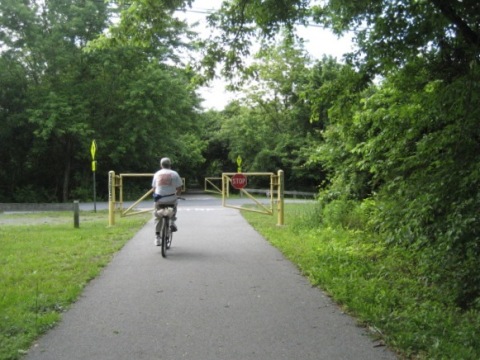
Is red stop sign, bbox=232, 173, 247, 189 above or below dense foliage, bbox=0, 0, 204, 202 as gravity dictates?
below

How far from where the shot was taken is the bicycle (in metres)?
9.04

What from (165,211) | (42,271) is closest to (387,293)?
(165,211)

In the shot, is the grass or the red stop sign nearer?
the grass

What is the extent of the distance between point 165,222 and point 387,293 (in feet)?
14.4

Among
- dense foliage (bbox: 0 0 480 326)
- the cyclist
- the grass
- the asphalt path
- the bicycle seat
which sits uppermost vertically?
dense foliage (bbox: 0 0 480 326)

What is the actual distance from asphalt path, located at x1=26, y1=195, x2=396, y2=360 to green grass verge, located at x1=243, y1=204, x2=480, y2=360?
21cm

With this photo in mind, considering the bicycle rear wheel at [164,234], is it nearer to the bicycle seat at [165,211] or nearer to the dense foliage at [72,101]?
the bicycle seat at [165,211]

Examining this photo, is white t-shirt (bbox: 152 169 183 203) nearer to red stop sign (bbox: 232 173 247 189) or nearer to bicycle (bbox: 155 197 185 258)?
bicycle (bbox: 155 197 185 258)

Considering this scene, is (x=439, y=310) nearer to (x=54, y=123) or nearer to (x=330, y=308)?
(x=330, y=308)

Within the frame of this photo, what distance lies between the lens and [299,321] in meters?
5.21

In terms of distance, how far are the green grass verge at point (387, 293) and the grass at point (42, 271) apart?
322cm

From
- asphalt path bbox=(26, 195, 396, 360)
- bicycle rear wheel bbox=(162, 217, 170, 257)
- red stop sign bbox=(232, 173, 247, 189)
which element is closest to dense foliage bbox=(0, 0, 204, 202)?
red stop sign bbox=(232, 173, 247, 189)

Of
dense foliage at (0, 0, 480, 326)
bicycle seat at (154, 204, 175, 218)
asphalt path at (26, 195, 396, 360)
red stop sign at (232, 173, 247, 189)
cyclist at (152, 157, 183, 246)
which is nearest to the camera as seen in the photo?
asphalt path at (26, 195, 396, 360)

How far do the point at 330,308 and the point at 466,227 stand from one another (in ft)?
5.79
